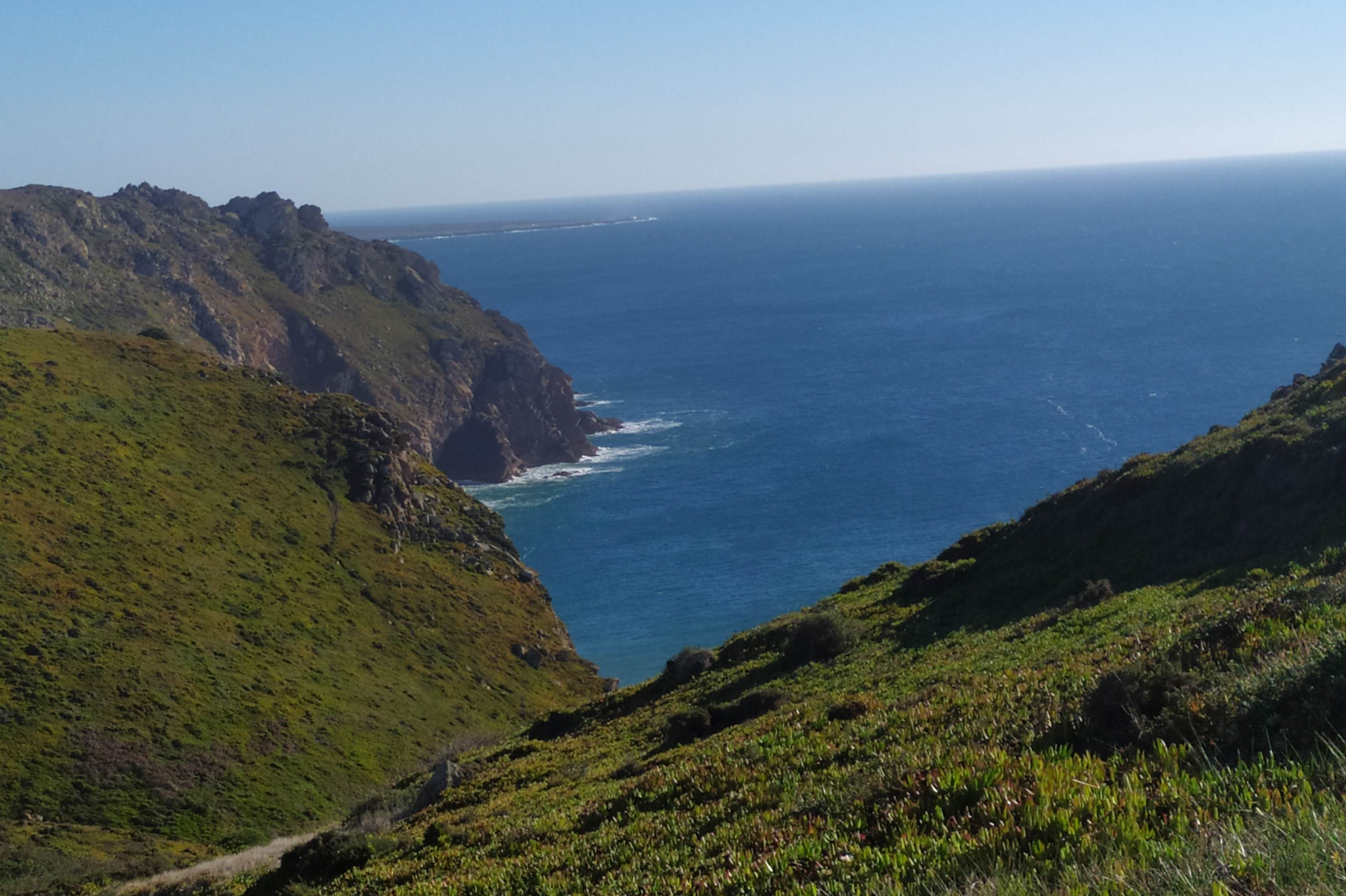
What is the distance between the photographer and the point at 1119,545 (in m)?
29.3

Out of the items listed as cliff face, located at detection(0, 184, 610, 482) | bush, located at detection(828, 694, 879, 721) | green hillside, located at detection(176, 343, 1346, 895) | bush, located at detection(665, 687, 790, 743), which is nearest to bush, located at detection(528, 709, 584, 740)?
green hillside, located at detection(176, 343, 1346, 895)

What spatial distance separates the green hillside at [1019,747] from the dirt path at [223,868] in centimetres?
341

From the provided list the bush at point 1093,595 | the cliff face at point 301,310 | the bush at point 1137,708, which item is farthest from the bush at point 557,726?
the cliff face at point 301,310

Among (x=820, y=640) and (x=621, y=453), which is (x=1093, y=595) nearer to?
(x=820, y=640)

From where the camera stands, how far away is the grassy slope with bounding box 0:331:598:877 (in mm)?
46188

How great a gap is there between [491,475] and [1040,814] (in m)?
143

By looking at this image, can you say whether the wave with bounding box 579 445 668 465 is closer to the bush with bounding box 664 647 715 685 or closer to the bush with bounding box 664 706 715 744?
the bush with bounding box 664 647 715 685

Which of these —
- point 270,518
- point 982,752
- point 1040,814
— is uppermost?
point 1040,814

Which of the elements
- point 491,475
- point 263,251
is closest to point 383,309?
point 263,251

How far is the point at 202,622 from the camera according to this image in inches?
2418

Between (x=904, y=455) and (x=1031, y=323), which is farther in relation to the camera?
(x=1031, y=323)

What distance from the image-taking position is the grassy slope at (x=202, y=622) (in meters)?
46.2

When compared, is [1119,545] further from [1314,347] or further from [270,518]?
[1314,347]

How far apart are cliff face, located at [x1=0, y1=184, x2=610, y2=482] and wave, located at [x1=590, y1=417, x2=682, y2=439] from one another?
8.43 ft
